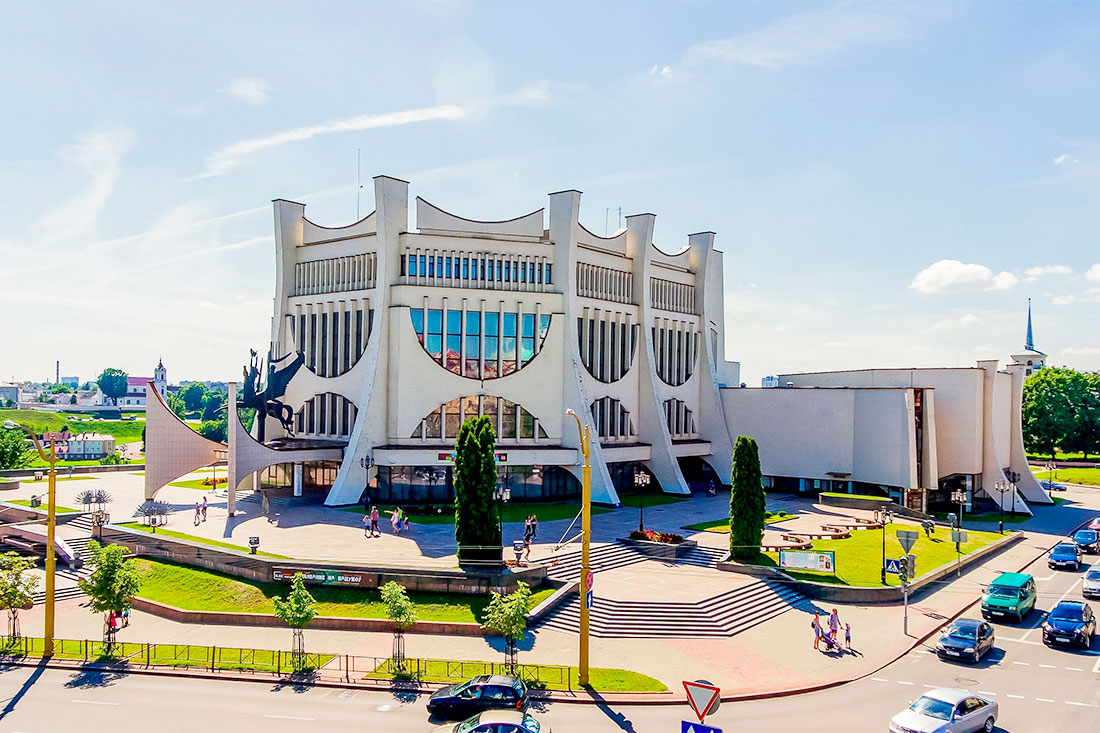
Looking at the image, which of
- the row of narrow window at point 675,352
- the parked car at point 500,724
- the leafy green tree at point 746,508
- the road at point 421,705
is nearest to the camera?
the parked car at point 500,724

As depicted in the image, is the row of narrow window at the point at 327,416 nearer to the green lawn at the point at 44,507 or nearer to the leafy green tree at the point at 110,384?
the green lawn at the point at 44,507

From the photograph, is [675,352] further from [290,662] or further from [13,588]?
[13,588]

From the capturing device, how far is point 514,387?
52250 millimetres

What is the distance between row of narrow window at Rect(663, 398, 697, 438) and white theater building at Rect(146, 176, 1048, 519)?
1.69 meters

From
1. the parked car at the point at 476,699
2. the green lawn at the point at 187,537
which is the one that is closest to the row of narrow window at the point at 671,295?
the green lawn at the point at 187,537

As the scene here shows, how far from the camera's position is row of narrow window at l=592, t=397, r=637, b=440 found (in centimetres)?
5559

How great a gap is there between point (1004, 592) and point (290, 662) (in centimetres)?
2589

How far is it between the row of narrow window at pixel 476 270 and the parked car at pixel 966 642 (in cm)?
3498

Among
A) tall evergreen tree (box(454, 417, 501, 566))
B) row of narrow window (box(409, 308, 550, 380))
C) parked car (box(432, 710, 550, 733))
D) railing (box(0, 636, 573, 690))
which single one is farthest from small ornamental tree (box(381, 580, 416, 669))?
row of narrow window (box(409, 308, 550, 380))

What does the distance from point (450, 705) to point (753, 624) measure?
13.5 m

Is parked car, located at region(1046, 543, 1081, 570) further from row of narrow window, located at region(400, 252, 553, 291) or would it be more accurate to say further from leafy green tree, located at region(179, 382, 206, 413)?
leafy green tree, located at region(179, 382, 206, 413)

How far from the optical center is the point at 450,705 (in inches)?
771

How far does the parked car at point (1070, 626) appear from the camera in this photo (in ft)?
82.1

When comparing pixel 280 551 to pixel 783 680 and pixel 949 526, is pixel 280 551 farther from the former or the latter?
pixel 949 526
